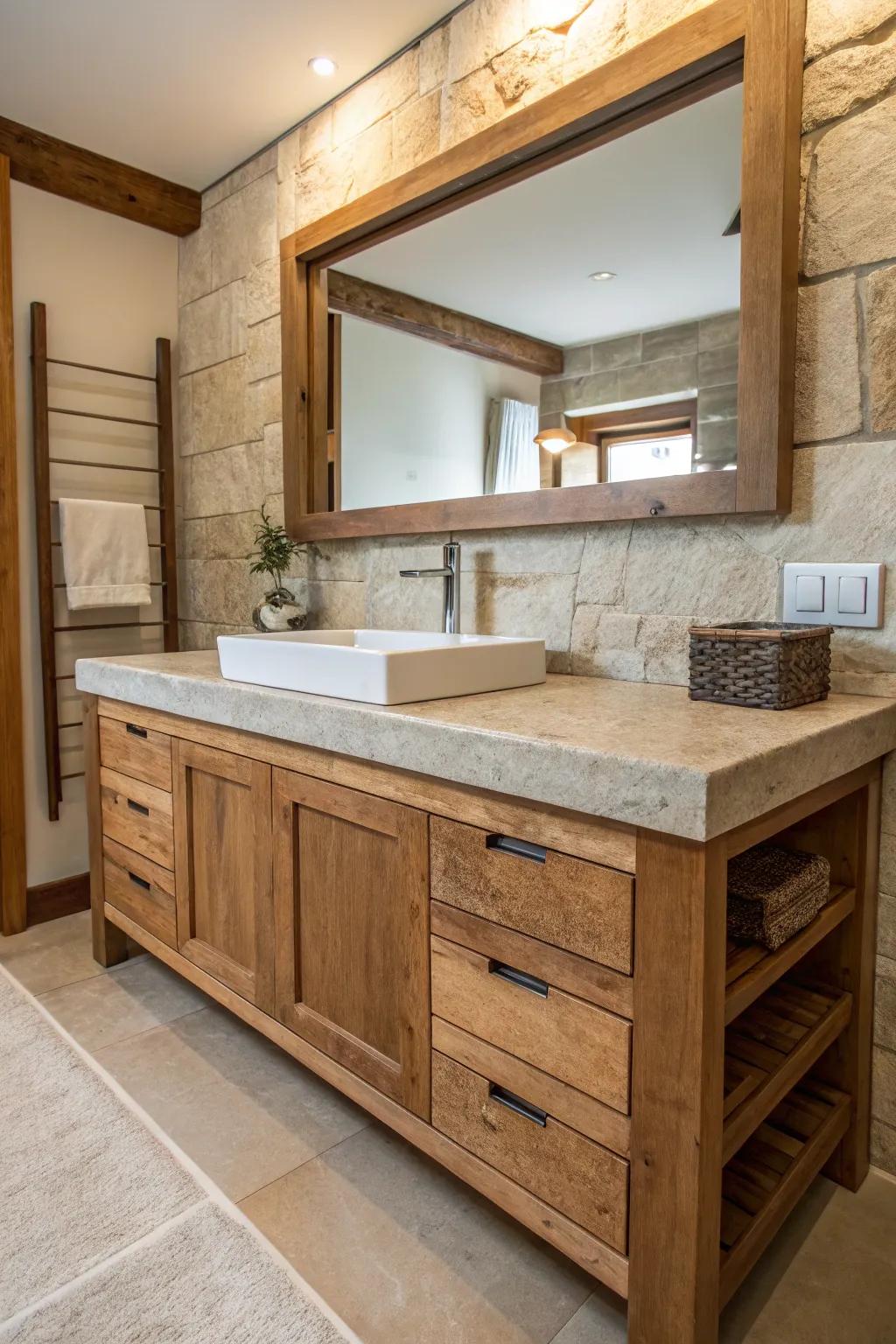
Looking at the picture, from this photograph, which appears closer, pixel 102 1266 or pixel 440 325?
pixel 102 1266

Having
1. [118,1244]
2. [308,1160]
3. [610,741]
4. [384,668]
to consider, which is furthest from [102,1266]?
[610,741]

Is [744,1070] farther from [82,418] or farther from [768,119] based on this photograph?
[82,418]

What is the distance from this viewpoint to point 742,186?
1.41 meters

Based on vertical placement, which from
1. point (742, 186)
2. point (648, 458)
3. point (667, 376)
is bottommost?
point (648, 458)

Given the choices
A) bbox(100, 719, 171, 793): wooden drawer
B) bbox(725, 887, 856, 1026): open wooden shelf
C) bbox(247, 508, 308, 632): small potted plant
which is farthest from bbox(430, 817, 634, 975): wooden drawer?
bbox(247, 508, 308, 632): small potted plant

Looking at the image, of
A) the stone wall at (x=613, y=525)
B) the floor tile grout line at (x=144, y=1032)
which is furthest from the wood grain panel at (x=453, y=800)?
the floor tile grout line at (x=144, y=1032)

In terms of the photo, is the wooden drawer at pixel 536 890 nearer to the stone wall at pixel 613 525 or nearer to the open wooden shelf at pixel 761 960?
the open wooden shelf at pixel 761 960

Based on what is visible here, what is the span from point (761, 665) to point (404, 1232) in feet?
3.53

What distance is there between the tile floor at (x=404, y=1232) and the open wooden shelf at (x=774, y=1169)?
9cm

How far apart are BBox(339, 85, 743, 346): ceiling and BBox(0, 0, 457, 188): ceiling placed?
0.54 m

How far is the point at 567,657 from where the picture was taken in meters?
1.81

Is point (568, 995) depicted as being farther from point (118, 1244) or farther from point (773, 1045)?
point (118, 1244)

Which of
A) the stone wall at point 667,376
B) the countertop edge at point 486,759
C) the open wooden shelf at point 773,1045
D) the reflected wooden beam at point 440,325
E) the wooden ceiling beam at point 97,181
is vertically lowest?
the open wooden shelf at point 773,1045

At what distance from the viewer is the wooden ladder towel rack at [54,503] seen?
2.55m
